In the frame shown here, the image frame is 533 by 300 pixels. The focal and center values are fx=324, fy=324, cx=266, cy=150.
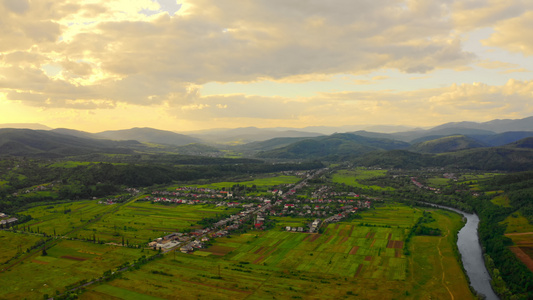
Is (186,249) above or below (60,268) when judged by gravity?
above

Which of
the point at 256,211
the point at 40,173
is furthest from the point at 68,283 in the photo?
the point at 40,173

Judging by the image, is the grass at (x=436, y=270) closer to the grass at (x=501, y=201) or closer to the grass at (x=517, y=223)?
the grass at (x=517, y=223)

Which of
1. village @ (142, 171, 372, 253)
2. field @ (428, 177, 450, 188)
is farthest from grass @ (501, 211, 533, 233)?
field @ (428, 177, 450, 188)

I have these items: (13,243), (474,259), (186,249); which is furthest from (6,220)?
(474,259)

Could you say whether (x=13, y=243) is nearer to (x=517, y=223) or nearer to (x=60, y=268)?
(x=60, y=268)

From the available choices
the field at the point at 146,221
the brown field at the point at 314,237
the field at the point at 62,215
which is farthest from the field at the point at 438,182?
the field at the point at 62,215

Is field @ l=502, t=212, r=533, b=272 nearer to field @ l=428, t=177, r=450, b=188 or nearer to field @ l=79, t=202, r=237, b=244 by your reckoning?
field @ l=428, t=177, r=450, b=188
